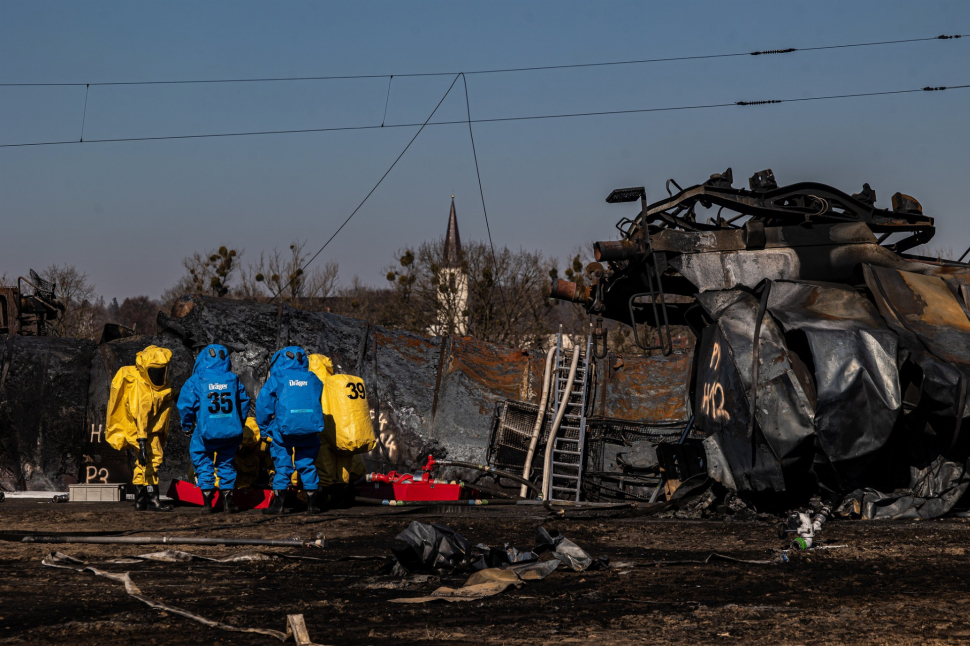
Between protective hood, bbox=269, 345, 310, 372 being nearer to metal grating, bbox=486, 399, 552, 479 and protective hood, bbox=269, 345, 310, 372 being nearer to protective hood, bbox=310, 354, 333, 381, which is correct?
protective hood, bbox=310, 354, 333, 381

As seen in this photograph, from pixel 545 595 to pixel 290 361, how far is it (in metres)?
5.52

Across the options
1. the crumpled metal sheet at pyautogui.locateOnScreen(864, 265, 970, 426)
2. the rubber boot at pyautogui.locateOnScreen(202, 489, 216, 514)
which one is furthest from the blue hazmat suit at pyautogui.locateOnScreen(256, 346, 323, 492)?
the crumpled metal sheet at pyautogui.locateOnScreen(864, 265, 970, 426)

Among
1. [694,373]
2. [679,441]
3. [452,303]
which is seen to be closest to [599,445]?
[679,441]

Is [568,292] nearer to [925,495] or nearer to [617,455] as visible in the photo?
[617,455]

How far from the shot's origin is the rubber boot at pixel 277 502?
10.4 m

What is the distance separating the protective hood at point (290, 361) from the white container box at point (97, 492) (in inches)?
125

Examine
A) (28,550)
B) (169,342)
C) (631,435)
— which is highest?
(169,342)

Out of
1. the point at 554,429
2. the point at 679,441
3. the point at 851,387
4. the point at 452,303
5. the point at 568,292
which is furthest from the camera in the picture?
the point at 452,303

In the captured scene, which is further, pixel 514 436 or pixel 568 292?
pixel 568 292

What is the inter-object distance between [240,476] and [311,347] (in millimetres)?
2244

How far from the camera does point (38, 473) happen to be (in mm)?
12641

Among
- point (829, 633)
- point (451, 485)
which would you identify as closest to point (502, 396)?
point (451, 485)

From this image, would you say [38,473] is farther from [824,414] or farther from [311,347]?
[824,414]

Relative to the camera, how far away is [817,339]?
984cm
